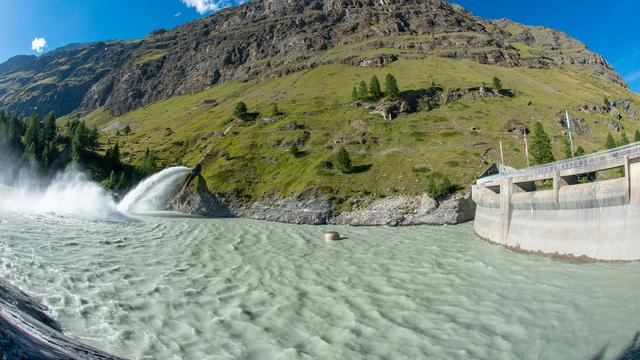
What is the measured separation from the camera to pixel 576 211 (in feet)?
113

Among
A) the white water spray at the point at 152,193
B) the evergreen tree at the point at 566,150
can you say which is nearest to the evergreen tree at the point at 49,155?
the white water spray at the point at 152,193

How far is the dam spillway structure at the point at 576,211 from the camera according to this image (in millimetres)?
29812

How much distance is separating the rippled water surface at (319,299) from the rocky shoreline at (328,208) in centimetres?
2888

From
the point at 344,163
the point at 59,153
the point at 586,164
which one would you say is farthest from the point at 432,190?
the point at 59,153

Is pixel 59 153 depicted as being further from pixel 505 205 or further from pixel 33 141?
pixel 505 205

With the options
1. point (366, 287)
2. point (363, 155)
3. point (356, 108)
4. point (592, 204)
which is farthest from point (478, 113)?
point (366, 287)

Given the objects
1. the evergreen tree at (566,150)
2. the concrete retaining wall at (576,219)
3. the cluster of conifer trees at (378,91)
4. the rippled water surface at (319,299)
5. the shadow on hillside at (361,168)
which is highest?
the cluster of conifer trees at (378,91)

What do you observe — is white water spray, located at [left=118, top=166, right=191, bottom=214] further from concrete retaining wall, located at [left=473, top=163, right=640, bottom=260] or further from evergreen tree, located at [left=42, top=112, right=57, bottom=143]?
concrete retaining wall, located at [left=473, top=163, right=640, bottom=260]

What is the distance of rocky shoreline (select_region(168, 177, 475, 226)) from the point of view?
6988 centimetres

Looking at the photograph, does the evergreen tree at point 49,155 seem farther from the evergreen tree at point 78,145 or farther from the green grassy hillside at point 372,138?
the green grassy hillside at point 372,138

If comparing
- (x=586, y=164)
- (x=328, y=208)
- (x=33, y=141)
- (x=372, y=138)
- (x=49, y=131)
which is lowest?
(x=328, y=208)

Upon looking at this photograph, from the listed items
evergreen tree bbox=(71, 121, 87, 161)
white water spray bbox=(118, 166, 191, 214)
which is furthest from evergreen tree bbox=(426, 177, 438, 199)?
evergreen tree bbox=(71, 121, 87, 161)

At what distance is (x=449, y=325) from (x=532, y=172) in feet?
97.3

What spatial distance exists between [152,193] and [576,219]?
290ft
